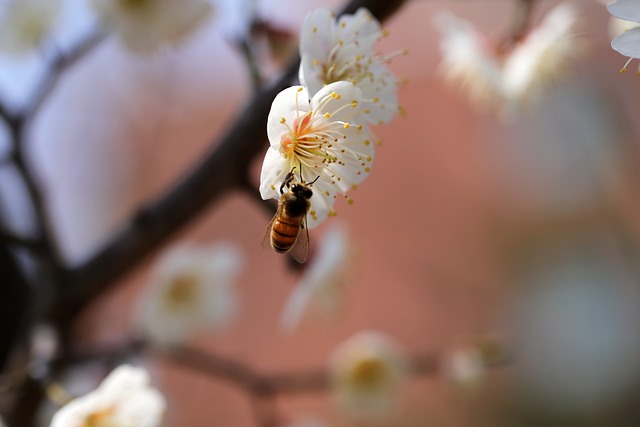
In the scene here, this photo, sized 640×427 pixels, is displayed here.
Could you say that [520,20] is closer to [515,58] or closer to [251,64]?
[515,58]

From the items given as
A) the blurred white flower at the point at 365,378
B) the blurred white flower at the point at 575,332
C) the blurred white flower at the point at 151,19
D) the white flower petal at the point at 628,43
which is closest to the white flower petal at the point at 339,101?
the white flower petal at the point at 628,43

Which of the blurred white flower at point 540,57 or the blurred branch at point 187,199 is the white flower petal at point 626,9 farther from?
the blurred white flower at point 540,57

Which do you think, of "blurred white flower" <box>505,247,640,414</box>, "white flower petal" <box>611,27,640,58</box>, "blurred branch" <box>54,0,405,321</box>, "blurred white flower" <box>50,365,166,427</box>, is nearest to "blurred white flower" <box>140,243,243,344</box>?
"blurred branch" <box>54,0,405,321</box>

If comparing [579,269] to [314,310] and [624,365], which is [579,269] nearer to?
[624,365]

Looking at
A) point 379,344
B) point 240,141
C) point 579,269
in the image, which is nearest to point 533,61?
point 240,141

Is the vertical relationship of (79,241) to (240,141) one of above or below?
above

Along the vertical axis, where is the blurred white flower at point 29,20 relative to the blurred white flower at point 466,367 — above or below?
below
